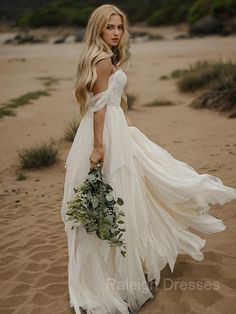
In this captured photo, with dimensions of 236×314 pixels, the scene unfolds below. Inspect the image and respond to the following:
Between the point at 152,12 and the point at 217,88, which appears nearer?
the point at 217,88

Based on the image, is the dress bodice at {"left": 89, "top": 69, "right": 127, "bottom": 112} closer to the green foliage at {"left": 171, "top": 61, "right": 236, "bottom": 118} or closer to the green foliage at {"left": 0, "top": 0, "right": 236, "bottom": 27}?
the green foliage at {"left": 171, "top": 61, "right": 236, "bottom": 118}

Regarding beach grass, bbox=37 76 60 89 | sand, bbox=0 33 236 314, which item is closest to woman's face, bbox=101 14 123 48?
sand, bbox=0 33 236 314

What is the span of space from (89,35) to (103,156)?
0.76 m

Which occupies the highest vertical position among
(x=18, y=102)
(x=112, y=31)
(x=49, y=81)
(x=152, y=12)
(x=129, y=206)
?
(x=112, y=31)

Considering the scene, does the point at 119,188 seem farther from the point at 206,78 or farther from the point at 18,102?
the point at 18,102

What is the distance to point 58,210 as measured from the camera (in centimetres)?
518

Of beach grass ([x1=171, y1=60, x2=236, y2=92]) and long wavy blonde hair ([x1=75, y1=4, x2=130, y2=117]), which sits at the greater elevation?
long wavy blonde hair ([x1=75, y1=4, x2=130, y2=117])

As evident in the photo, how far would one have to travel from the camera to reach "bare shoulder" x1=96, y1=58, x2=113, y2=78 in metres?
2.67

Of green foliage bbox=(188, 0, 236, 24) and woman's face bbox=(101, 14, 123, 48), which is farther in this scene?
green foliage bbox=(188, 0, 236, 24)

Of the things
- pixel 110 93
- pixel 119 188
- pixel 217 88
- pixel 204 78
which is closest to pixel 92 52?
pixel 110 93

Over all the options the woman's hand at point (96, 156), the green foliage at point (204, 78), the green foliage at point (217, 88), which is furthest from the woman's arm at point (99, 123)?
the green foliage at point (204, 78)

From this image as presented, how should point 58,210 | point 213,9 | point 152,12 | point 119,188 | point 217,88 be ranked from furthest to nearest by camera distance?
point 152,12 < point 213,9 < point 217,88 < point 58,210 < point 119,188

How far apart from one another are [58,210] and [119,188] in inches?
99.2

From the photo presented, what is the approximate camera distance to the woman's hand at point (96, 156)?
Result: 275 cm
